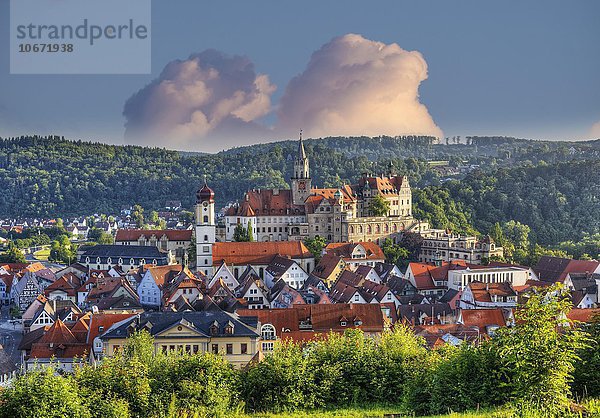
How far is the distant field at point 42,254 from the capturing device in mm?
79463

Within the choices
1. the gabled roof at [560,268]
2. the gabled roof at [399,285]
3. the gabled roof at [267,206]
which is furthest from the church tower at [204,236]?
the gabled roof at [560,268]

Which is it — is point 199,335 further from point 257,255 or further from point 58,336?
point 257,255

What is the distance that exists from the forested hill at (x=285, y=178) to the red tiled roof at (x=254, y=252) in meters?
20.6

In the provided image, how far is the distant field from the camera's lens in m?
79.5

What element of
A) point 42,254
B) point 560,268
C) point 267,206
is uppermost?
point 267,206

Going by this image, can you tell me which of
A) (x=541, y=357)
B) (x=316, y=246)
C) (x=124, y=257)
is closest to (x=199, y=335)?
(x=541, y=357)

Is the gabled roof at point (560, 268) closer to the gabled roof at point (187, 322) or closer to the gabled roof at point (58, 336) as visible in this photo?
the gabled roof at point (187, 322)

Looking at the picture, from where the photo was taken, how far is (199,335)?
87.8ft

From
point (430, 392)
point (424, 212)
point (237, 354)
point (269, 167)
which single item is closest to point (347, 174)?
point (269, 167)

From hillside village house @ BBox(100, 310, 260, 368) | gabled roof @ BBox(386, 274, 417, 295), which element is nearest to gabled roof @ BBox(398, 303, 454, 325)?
gabled roof @ BBox(386, 274, 417, 295)

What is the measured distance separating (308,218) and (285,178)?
57338mm

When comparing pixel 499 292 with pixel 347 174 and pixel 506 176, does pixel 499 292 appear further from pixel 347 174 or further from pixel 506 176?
pixel 347 174

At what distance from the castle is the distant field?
2818 centimetres

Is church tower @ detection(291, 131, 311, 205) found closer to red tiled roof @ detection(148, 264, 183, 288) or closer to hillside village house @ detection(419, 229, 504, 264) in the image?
hillside village house @ detection(419, 229, 504, 264)
